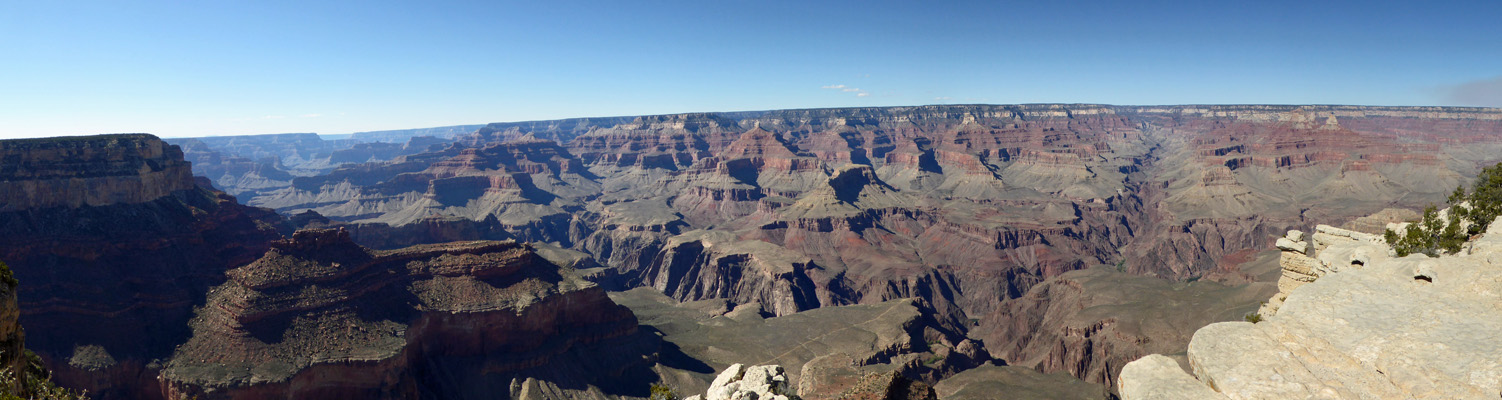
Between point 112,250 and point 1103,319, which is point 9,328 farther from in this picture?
point 1103,319

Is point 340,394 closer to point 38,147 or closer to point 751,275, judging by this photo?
point 38,147

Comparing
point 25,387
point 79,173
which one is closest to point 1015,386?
point 25,387

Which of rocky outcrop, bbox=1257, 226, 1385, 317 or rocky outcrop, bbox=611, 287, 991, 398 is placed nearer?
rocky outcrop, bbox=1257, 226, 1385, 317

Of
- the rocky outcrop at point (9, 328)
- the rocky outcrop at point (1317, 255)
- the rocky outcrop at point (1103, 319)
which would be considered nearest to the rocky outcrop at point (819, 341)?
the rocky outcrop at point (1103, 319)

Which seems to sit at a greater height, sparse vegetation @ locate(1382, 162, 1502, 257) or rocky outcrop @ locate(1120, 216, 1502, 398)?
sparse vegetation @ locate(1382, 162, 1502, 257)

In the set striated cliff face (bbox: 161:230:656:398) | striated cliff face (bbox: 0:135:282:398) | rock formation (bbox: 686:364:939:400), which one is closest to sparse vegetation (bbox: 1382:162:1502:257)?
rock formation (bbox: 686:364:939:400)

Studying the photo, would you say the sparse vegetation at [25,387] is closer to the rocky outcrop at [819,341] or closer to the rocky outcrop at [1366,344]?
the rocky outcrop at [1366,344]

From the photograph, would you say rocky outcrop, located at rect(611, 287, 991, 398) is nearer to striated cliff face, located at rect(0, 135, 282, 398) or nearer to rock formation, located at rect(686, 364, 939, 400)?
rock formation, located at rect(686, 364, 939, 400)
